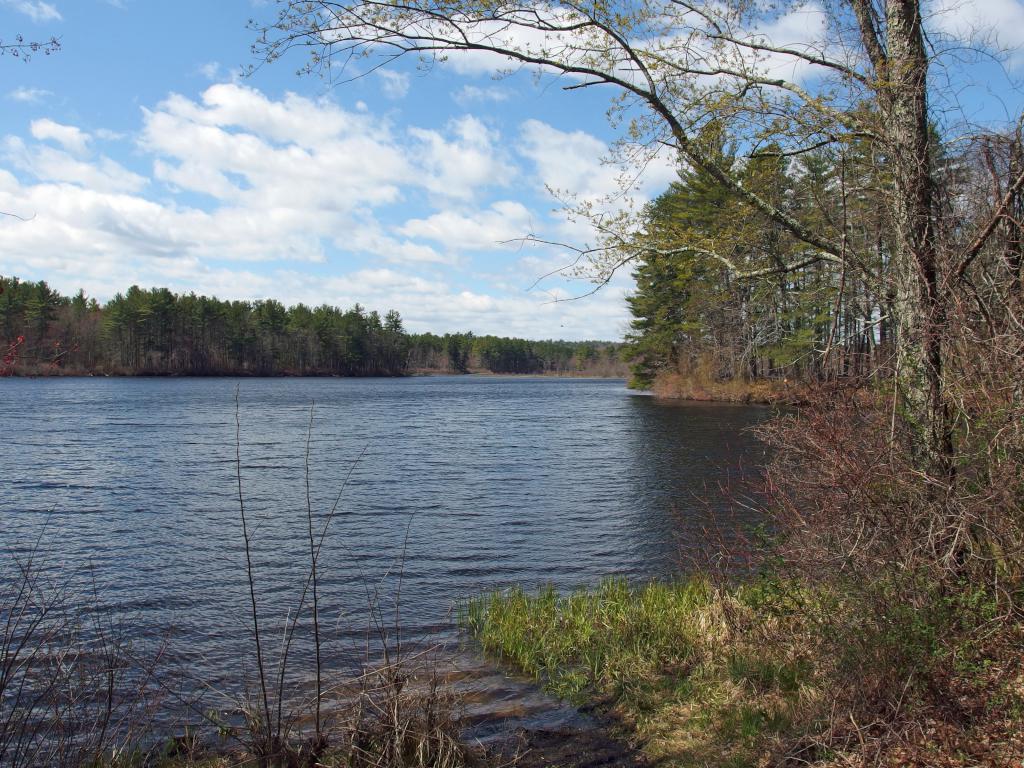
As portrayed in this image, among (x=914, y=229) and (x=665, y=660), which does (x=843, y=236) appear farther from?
(x=665, y=660)

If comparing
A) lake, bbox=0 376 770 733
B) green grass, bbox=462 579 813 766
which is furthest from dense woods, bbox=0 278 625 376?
green grass, bbox=462 579 813 766

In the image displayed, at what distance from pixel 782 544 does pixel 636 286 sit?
170 ft

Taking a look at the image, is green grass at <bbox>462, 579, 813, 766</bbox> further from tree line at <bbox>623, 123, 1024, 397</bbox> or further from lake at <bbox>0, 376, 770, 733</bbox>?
tree line at <bbox>623, 123, 1024, 397</bbox>

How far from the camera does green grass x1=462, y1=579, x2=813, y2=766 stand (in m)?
5.61

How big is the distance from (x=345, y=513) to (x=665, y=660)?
10.4 metres

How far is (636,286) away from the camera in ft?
188

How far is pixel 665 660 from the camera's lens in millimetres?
7613

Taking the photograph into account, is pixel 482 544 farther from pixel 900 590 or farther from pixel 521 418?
pixel 521 418

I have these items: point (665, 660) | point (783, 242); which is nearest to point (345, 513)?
point (665, 660)

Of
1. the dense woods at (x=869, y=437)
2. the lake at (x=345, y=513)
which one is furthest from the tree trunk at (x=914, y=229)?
the lake at (x=345, y=513)

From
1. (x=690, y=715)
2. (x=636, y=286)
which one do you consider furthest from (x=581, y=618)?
(x=636, y=286)

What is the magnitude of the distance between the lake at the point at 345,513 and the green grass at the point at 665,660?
1.35m

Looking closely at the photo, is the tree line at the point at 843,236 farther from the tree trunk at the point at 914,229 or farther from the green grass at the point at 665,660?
the green grass at the point at 665,660

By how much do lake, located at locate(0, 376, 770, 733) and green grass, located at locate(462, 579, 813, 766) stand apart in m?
1.35
